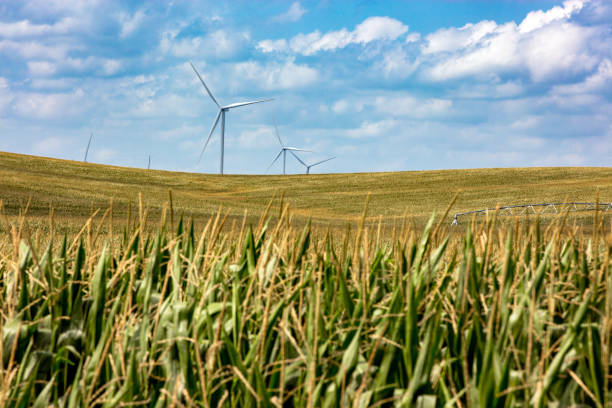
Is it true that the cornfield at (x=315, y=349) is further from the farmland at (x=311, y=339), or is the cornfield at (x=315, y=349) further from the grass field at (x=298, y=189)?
the grass field at (x=298, y=189)

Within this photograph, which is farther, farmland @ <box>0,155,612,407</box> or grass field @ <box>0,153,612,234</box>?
grass field @ <box>0,153,612,234</box>

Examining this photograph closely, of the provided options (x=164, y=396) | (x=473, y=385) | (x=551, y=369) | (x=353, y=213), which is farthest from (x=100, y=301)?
(x=353, y=213)

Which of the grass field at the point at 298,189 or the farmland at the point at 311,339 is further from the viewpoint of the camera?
the grass field at the point at 298,189

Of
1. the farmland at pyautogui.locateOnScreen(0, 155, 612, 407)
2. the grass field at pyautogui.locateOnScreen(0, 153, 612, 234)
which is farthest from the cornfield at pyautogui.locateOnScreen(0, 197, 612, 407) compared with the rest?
the grass field at pyautogui.locateOnScreen(0, 153, 612, 234)

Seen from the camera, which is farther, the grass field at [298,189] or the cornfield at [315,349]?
the grass field at [298,189]

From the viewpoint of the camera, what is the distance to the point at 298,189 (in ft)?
188

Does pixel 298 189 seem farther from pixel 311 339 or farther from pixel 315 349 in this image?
pixel 315 349

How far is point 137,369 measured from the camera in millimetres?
2291

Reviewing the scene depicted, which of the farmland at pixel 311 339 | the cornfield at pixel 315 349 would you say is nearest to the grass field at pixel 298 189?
the farmland at pixel 311 339

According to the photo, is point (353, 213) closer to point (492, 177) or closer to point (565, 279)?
point (492, 177)

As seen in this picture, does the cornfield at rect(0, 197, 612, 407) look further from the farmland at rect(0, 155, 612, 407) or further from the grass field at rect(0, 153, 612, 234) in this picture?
the grass field at rect(0, 153, 612, 234)

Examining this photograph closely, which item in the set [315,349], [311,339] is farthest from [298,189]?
[315,349]

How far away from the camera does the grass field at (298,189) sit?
3647 centimetres

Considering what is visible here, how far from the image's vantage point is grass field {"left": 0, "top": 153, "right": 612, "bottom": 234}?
36.5m
